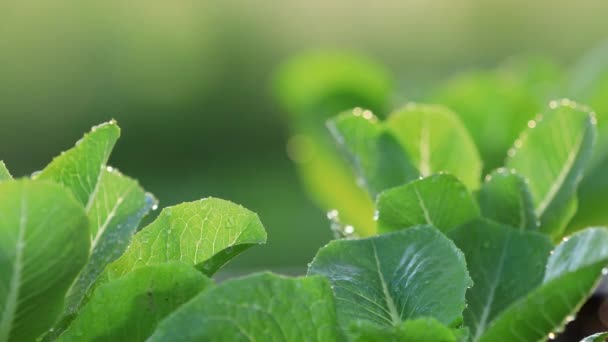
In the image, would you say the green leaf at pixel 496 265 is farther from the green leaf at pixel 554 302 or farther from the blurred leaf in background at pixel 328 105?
the blurred leaf in background at pixel 328 105

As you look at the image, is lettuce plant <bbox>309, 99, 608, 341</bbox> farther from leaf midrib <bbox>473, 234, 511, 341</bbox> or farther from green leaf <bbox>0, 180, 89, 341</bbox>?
green leaf <bbox>0, 180, 89, 341</bbox>

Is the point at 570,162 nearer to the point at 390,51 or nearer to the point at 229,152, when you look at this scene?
the point at 229,152

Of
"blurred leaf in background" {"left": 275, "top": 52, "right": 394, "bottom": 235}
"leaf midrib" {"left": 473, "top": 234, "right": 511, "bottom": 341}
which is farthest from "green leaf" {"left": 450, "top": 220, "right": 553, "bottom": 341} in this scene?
"blurred leaf in background" {"left": 275, "top": 52, "right": 394, "bottom": 235}

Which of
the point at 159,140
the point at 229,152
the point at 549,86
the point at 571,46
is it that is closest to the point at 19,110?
the point at 159,140

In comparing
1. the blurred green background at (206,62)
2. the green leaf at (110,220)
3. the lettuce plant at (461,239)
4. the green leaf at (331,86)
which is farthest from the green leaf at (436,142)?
the blurred green background at (206,62)

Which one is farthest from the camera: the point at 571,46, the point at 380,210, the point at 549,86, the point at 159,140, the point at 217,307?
the point at 571,46
